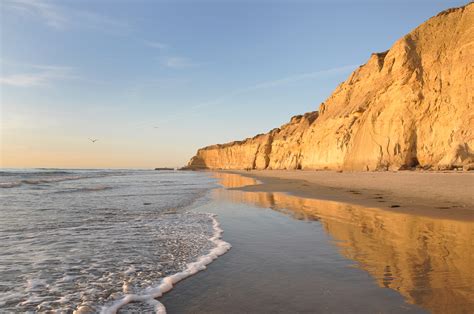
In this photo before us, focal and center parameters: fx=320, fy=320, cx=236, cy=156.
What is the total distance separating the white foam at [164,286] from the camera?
3200mm

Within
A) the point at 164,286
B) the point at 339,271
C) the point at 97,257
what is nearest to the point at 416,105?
the point at 339,271

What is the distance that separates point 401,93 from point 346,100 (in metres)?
15.0

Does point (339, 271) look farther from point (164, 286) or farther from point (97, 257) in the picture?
point (97, 257)

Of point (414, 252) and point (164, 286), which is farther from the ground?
point (414, 252)

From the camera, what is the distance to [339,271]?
403cm

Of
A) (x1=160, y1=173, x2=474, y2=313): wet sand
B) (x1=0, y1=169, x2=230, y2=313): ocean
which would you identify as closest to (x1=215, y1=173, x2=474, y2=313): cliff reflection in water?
(x1=160, y1=173, x2=474, y2=313): wet sand

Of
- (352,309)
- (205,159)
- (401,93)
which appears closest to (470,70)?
(401,93)

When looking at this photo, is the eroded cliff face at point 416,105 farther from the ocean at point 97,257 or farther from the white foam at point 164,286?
the white foam at point 164,286

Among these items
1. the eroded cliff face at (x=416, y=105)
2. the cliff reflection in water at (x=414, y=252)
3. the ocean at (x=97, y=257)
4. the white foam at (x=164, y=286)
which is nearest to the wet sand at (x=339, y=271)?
the cliff reflection in water at (x=414, y=252)

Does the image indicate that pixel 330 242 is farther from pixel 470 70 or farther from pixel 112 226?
pixel 470 70

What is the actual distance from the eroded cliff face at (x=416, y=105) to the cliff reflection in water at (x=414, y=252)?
15.3 metres

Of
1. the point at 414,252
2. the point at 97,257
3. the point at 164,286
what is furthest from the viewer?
the point at 97,257

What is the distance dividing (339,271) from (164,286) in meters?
2.16

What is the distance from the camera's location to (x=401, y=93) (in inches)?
1075
